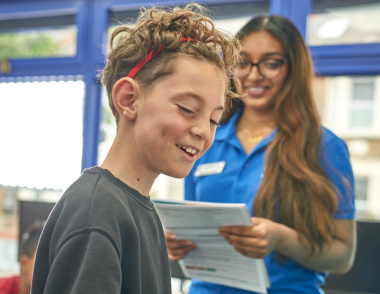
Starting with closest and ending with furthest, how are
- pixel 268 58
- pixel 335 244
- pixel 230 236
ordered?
pixel 230 236, pixel 335 244, pixel 268 58

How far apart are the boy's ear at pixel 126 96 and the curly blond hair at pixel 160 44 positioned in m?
0.02

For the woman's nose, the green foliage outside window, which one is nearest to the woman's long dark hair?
the woman's nose

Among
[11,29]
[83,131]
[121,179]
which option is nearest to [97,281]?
[121,179]

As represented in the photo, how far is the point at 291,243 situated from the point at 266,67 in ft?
2.20

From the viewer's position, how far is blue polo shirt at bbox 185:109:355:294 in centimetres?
124

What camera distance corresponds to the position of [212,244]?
3.98ft

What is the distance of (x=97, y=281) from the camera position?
493 millimetres

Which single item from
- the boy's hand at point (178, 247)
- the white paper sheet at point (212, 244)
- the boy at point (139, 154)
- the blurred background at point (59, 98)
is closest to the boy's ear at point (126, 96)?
the boy at point (139, 154)

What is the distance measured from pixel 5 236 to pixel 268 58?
99.9 inches

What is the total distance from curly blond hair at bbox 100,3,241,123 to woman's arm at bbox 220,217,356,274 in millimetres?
566

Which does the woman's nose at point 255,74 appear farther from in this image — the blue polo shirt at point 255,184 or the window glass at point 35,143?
the window glass at point 35,143

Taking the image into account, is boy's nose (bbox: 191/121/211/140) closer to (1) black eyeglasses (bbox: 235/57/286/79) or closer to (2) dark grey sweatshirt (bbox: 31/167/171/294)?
(2) dark grey sweatshirt (bbox: 31/167/171/294)

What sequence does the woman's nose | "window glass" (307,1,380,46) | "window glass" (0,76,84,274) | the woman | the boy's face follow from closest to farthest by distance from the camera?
the boy's face
the woman
the woman's nose
"window glass" (307,1,380,46)
"window glass" (0,76,84,274)

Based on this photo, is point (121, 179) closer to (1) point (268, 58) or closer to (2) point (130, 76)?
(2) point (130, 76)
